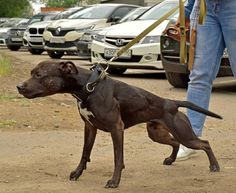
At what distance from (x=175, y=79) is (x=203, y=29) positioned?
20.1 ft

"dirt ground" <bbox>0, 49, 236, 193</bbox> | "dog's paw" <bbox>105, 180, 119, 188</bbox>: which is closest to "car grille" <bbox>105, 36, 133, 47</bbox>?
"dirt ground" <bbox>0, 49, 236, 193</bbox>

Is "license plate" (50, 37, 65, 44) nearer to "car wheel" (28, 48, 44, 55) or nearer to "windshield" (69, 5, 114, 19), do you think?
"windshield" (69, 5, 114, 19)

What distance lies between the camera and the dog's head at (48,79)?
4.50 m

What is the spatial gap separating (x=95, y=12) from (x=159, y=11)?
430 cm

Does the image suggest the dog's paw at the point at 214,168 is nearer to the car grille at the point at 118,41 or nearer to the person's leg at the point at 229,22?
the person's leg at the point at 229,22

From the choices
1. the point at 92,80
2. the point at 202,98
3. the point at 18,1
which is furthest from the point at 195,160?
the point at 18,1

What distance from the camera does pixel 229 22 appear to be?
208 inches

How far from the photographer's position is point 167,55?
10914 millimetres

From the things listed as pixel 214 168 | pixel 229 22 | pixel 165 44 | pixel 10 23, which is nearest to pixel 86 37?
pixel 165 44

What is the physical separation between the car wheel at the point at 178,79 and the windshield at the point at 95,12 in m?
6.41

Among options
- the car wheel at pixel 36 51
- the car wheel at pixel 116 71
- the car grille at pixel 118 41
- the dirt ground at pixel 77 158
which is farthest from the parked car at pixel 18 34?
the dirt ground at pixel 77 158

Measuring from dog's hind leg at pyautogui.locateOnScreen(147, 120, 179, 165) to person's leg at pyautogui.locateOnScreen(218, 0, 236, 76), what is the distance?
860 mm

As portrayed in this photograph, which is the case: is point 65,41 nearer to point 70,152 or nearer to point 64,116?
point 64,116

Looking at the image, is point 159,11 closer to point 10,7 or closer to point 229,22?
point 229,22
